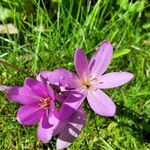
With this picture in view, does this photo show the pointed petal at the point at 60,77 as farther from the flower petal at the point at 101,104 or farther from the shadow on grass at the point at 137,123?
the shadow on grass at the point at 137,123

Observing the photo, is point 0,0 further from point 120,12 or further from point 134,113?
point 134,113

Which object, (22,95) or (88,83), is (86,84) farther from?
(22,95)

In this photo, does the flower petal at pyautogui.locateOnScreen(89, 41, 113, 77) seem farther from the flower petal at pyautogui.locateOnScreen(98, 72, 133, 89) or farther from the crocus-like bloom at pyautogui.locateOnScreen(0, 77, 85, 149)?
the crocus-like bloom at pyautogui.locateOnScreen(0, 77, 85, 149)

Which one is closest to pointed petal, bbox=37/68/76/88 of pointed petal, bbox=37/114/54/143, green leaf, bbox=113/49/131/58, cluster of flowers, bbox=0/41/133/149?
cluster of flowers, bbox=0/41/133/149

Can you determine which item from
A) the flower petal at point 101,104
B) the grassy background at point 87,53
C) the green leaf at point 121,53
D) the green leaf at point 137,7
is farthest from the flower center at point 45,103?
the green leaf at point 137,7

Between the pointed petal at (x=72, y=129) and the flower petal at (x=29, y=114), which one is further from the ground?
the flower petal at (x=29, y=114)

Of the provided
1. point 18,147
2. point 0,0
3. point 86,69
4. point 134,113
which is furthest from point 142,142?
point 0,0

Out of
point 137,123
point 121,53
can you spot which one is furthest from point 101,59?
point 137,123

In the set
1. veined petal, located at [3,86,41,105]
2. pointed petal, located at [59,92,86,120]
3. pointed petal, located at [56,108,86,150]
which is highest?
veined petal, located at [3,86,41,105]
